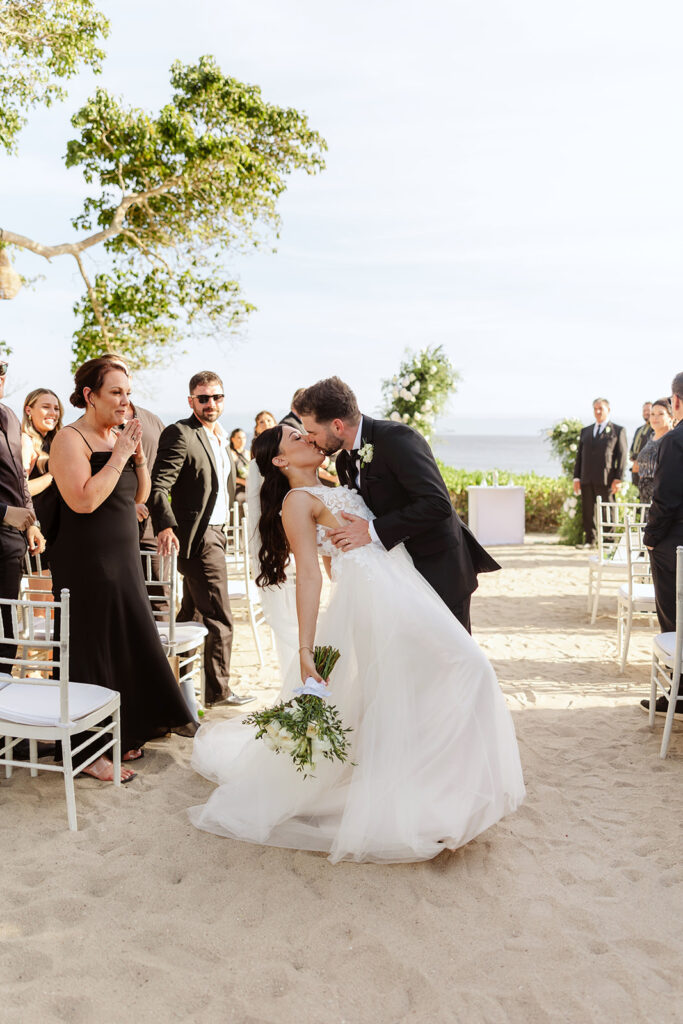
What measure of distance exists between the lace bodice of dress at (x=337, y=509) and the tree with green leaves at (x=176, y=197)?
974cm

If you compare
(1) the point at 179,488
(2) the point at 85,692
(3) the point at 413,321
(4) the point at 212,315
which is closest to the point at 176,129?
(4) the point at 212,315

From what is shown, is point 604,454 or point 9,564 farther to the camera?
point 604,454

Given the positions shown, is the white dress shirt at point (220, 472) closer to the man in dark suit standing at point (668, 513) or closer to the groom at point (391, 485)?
the groom at point (391, 485)

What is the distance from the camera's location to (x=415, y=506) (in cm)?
312

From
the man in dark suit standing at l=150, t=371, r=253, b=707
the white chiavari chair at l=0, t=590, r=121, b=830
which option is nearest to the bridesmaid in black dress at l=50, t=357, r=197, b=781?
the white chiavari chair at l=0, t=590, r=121, b=830

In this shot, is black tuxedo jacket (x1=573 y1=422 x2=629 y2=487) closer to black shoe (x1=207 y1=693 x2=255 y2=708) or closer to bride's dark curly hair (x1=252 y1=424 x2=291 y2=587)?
black shoe (x1=207 y1=693 x2=255 y2=708)

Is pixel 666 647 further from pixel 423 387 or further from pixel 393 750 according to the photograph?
pixel 423 387

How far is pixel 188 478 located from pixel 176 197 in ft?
30.6

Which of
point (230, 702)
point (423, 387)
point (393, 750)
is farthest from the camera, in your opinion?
point (423, 387)

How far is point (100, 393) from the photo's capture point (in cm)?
367

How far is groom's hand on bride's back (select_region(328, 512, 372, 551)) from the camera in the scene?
3.13 meters

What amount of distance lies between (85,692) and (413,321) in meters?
81.1

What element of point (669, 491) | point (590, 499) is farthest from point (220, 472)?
point (590, 499)

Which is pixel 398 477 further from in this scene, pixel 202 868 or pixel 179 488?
pixel 179 488
